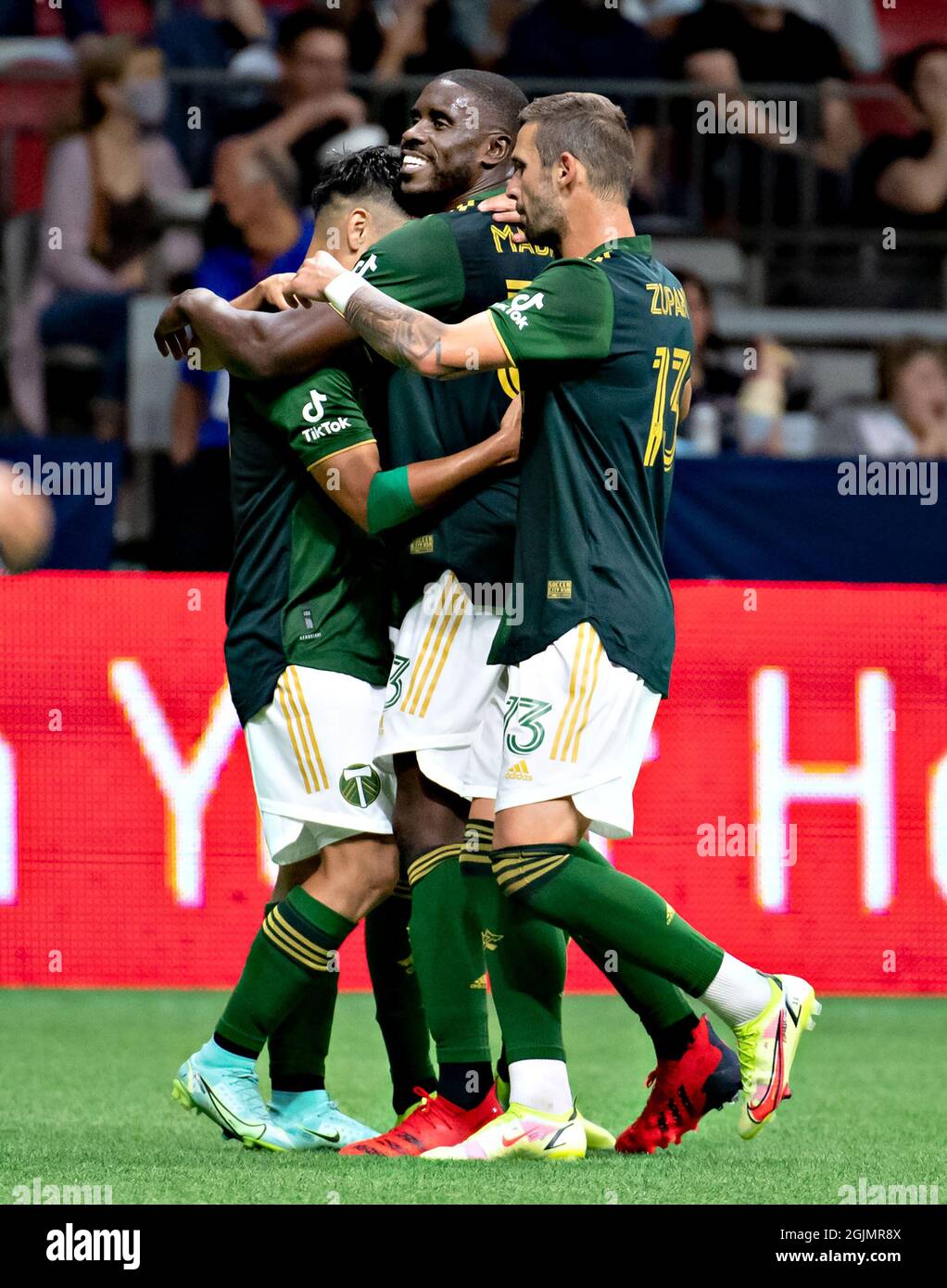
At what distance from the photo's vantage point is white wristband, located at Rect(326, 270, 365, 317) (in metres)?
4.27

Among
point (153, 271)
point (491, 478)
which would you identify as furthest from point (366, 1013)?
point (153, 271)

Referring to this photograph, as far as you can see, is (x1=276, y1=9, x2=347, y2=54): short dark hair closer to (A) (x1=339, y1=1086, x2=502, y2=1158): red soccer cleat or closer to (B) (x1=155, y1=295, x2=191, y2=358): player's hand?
(B) (x1=155, y1=295, x2=191, y2=358): player's hand

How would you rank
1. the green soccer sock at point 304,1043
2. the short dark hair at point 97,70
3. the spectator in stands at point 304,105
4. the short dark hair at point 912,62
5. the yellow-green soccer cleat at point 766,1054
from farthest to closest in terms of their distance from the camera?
the short dark hair at point 912,62, the short dark hair at point 97,70, the spectator in stands at point 304,105, the green soccer sock at point 304,1043, the yellow-green soccer cleat at point 766,1054

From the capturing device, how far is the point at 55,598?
291 inches

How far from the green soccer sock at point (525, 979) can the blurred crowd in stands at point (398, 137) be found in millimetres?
5402

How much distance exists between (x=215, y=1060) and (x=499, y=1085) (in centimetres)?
64

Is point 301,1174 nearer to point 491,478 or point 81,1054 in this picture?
point 491,478

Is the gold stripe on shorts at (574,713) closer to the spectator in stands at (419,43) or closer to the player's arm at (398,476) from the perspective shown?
the player's arm at (398,476)

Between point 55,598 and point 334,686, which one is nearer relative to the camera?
point 334,686

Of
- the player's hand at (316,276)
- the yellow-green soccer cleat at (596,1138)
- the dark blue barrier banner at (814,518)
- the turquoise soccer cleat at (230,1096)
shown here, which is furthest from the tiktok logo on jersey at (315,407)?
the dark blue barrier banner at (814,518)

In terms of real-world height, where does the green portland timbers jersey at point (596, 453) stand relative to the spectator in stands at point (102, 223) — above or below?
below

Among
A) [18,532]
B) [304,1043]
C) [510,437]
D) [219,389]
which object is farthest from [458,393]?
[219,389]

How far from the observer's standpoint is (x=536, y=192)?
14.0ft

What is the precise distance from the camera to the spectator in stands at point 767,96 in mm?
11500
